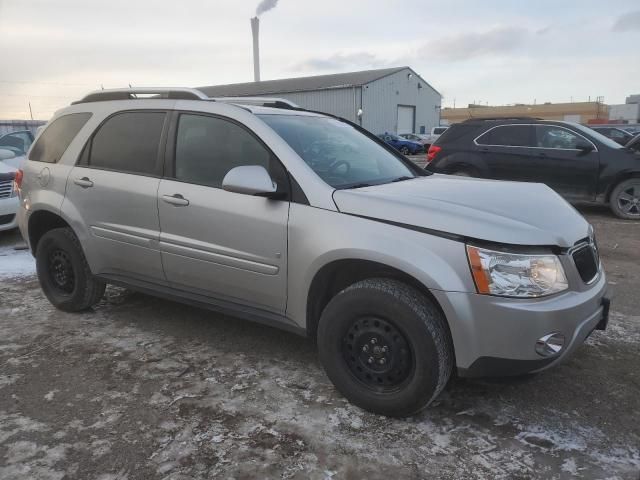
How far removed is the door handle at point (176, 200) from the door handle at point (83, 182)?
0.85m

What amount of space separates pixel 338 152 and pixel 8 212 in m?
5.69

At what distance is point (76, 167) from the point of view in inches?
165

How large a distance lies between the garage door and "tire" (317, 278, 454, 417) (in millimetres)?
41380

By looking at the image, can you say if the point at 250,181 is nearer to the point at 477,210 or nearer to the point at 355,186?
the point at 355,186

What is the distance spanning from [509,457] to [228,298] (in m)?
1.88

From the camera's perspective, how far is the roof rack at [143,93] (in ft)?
12.3

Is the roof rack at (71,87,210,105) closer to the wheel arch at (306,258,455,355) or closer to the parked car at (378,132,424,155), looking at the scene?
the wheel arch at (306,258,455,355)

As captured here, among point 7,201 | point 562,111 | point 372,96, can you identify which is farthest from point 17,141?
point 562,111

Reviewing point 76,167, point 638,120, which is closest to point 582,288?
point 76,167

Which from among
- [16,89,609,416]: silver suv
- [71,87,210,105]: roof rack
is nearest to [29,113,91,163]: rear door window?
[16,89,609,416]: silver suv

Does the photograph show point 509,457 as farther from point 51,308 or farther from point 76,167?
point 51,308

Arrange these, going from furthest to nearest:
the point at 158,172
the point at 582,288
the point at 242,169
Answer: the point at 158,172 → the point at 242,169 → the point at 582,288

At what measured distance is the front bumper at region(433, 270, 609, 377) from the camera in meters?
2.48

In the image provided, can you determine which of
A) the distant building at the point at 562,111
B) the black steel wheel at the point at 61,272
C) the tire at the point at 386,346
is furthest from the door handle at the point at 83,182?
the distant building at the point at 562,111
